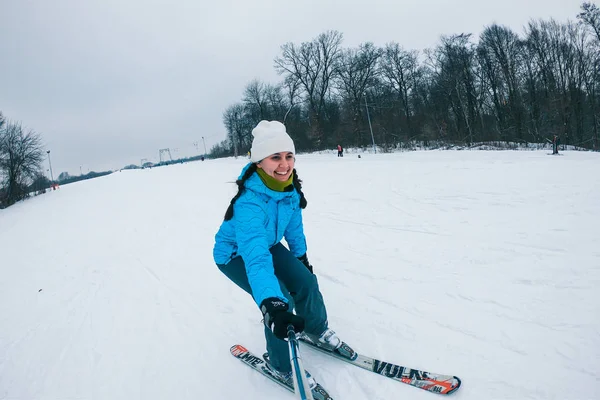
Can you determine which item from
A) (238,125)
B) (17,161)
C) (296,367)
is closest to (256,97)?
(238,125)

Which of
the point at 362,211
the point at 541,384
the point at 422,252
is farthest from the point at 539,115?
the point at 541,384

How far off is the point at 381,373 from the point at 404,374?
17cm

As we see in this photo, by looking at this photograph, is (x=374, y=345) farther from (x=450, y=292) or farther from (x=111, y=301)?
(x=111, y=301)

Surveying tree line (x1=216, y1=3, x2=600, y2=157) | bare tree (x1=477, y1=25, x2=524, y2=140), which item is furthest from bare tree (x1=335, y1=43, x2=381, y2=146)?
bare tree (x1=477, y1=25, x2=524, y2=140)

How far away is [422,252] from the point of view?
4719 mm

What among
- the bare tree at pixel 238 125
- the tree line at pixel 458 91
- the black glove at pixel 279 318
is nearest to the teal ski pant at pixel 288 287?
the black glove at pixel 279 318

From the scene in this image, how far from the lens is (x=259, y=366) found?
8.41ft

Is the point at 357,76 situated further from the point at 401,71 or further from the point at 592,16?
the point at 592,16

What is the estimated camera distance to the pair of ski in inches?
83.0

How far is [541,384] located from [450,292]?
136 cm

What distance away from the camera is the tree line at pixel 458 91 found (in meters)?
27.2

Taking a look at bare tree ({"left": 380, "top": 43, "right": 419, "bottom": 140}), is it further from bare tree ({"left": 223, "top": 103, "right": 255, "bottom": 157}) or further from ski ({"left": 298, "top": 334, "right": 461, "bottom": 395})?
ski ({"left": 298, "top": 334, "right": 461, "bottom": 395})

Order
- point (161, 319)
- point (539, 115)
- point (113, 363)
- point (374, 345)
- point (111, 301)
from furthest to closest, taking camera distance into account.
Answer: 1. point (539, 115)
2. point (111, 301)
3. point (161, 319)
4. point (113, 363)
5. point (374, 345)

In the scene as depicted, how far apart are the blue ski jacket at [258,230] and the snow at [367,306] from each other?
1.03 metres
